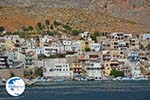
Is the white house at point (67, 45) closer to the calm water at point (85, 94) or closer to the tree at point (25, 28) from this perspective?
the tree at point (25, 28)

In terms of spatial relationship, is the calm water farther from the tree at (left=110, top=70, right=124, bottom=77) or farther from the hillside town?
the tree at (left=110, top=70, right=124, bottom=77)

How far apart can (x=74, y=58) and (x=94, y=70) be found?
6.12 m

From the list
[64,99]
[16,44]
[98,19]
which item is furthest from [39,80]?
[98,19]

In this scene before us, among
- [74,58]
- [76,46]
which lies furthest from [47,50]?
[74,58]

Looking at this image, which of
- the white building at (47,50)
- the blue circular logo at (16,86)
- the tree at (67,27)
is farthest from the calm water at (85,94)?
the tree at (67,27)

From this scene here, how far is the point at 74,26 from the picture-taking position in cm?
13512

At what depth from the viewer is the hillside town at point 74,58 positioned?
3371 inches

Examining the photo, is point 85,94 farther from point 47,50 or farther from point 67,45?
point 67,45

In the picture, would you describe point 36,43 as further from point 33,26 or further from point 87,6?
point 87,6

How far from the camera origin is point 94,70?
85938mm

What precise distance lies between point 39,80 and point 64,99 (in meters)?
42.0

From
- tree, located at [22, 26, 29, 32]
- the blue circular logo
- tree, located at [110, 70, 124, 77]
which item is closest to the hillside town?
tree, located at [110, 70, 124, 77]

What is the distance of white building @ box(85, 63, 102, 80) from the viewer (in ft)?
282

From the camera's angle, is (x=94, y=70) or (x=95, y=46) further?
(x=95, y=46)
